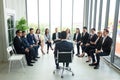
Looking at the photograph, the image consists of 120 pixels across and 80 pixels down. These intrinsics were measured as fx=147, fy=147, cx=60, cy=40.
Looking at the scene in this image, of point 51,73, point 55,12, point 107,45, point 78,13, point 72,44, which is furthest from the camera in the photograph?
point 78,13

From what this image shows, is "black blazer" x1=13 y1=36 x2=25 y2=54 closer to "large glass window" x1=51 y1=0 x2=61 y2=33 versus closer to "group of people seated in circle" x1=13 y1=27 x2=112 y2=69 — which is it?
"group of people seated in circle" x1=13 y1=27 x2=112 y2=69

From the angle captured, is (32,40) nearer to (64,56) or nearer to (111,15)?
(64,56)

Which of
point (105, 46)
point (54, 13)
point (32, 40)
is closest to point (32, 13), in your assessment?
point (54, 13)

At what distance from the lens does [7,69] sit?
4711 mm

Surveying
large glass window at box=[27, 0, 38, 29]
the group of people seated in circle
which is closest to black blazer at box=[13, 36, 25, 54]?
the group of people seated in circle

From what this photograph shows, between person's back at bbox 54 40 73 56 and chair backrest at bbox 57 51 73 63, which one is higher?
person's back at bbox 54 40 73 56

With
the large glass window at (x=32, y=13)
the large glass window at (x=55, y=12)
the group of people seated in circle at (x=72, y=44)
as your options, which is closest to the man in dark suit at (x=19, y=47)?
the group of people seated in circle at (x=72, y=44)

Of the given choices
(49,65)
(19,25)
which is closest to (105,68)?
(49,65)

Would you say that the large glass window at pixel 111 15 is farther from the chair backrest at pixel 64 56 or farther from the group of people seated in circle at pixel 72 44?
the chair backrest at pixel 64 56

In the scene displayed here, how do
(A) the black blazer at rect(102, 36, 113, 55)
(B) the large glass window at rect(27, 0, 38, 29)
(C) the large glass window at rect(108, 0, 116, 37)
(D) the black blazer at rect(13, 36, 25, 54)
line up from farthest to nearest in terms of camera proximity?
(B) the large glass window at rect(27, 0, 38, 29) → (C) the large glass window at rect(108, 0, 116, 37) → (D) the black blazer at rect(13, 36, 25, 54) → (A) the black blazer at rect(102, 36, 113, 55)

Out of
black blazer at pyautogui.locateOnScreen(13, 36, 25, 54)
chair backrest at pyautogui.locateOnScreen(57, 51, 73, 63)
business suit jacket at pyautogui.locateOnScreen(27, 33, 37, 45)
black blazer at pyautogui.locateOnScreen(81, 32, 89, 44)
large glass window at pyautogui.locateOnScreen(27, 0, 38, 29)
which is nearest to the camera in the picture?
chair backrest at pyautogui.locateOnScreen(57, 51, 73, 63)

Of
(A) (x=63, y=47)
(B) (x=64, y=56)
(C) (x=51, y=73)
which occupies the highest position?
(A) (x=63, y=47)

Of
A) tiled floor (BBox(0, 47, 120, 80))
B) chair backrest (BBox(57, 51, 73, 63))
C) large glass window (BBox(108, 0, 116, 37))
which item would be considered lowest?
tiled floor (BBox(0, 47, 120, 80))

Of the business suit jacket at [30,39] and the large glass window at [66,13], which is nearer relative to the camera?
the business suit jacket at [30,39]
